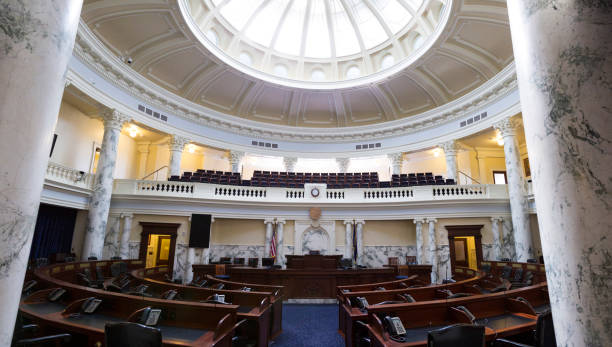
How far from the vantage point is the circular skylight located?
53.8 ft

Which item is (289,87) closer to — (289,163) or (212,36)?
(289,163)

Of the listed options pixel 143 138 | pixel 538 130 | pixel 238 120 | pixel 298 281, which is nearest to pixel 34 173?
pixel 538 130

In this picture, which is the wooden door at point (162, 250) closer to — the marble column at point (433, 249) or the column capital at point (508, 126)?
the marble column at point (433, 249)

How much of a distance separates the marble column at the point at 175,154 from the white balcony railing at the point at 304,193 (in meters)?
2.22

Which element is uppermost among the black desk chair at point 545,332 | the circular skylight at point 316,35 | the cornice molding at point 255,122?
the circular skylight at point 316,35

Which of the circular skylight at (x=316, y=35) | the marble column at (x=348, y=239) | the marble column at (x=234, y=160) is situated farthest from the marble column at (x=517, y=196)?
the marble column at (x=234, y=160)

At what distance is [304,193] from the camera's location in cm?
1381

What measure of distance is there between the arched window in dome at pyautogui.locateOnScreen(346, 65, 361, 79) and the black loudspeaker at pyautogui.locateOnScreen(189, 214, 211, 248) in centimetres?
1229

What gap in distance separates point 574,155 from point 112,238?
47.0 ft

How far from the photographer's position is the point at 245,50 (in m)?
18.2

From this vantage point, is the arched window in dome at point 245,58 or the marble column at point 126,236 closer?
the marble column at point 126,236

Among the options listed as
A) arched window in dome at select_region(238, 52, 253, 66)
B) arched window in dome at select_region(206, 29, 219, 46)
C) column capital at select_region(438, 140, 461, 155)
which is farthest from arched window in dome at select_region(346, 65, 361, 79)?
arched window in dome at select_region(206, 29, 219, 46)

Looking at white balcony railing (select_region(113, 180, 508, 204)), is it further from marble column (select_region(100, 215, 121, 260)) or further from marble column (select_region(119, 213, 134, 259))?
marble column (select_region(100, 215, 121, 260))

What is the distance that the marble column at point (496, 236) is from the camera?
12.4 metres
